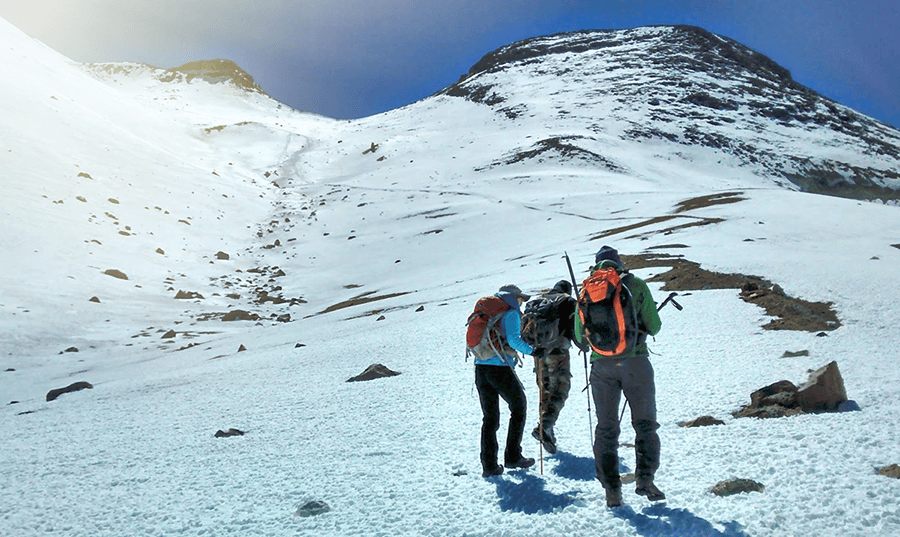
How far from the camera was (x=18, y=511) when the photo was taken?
20.2 ft

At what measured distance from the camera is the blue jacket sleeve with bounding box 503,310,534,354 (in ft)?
18.9

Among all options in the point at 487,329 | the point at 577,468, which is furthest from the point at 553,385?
the point at 487,329

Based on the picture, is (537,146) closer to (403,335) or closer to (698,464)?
(403,335)

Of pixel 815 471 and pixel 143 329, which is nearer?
pixel 815 471

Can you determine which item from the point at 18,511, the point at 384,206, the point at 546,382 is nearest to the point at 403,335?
the point at 546,382

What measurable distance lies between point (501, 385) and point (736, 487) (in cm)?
236

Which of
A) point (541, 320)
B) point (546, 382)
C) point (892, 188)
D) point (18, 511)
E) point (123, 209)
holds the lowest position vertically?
point (18, 511)

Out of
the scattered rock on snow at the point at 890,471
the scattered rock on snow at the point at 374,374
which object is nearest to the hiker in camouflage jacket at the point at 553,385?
the scattered rock on snow at the point at 890,471

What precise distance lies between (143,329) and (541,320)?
2197cm

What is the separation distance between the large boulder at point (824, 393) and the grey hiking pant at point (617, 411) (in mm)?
3072

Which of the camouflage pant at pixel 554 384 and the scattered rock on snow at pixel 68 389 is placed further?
the scattered rock on snow at pixel 68 389

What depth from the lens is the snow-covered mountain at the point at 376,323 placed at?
5.47 m

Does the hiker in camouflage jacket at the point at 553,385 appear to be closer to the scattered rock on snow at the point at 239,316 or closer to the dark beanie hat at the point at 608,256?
the dark beanie hat at the point at 608,256

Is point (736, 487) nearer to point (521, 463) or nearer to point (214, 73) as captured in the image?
point (521, 463)
